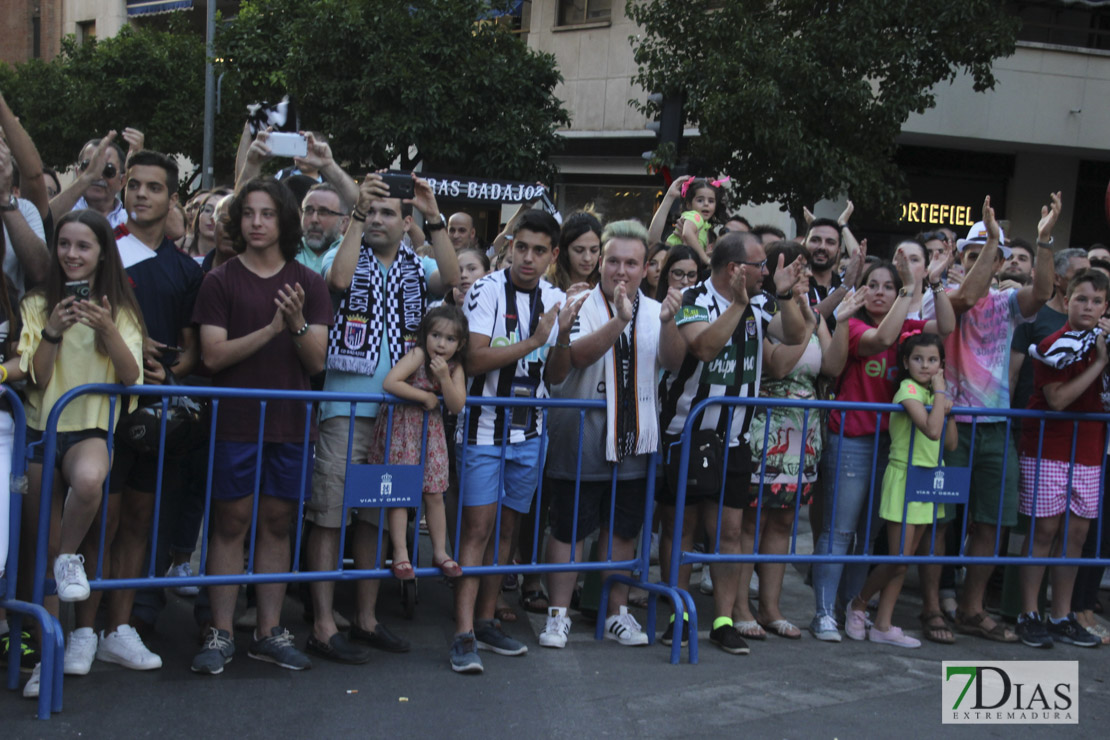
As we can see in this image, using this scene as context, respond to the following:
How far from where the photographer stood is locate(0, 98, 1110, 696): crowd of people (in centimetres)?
496

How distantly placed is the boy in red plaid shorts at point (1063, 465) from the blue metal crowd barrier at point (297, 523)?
2149 mm

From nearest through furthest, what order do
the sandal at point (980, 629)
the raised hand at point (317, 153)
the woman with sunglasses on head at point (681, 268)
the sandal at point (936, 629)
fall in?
the raised hand at point (317, 153) < the sandal at point (936, 629) < the sandal at point (980, 629) < the woman with sunglasses on head at point (681, 268)

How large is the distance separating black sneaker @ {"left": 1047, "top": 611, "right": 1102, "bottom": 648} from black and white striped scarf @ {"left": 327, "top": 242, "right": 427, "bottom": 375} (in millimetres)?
3918

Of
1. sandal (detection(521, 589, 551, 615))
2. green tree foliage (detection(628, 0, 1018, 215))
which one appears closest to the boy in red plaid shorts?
sandal (detection(521, 589, 551, 615))

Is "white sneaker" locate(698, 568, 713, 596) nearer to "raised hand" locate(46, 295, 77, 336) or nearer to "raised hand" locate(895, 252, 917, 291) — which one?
"raised hand" locate(895, 252, 917, 291)

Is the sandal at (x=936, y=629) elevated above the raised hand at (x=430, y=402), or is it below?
below

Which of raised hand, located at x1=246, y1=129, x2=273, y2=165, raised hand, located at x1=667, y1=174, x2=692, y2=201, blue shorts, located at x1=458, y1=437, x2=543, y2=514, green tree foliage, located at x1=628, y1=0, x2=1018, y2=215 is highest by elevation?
green tree foliage, located at x1=628, y1=0, x2=1018, y2=215

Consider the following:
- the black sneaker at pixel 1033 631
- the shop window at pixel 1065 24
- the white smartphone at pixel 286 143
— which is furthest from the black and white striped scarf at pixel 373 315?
the shop window at pixel 1065 24

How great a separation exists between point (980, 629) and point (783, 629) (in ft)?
3.89

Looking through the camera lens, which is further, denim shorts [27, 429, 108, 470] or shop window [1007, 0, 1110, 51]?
shop window [1007, 0, 1110, 51]

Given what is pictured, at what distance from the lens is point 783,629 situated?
20.4 feet

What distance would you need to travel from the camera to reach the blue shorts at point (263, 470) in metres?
5.04

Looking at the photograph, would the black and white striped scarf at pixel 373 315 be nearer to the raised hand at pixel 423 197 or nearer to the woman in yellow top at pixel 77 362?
the raised hand at pixel 423 197

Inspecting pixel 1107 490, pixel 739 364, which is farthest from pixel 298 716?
pixel 1107 490
